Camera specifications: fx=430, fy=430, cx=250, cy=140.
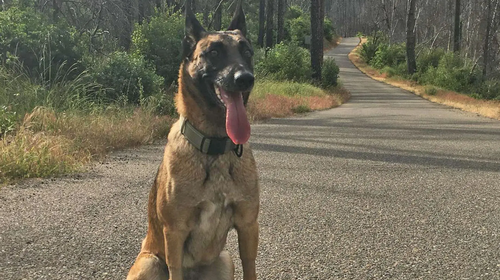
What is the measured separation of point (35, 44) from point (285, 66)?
14.5m

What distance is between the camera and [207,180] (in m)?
2.28

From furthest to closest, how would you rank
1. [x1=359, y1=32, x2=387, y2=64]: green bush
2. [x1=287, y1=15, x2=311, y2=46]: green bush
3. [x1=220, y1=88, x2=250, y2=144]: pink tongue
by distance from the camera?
[x1=359, y1=32, x2=387, y2=64]: green bush → [x1=287, y1=15, x2=311, y2=46]: green bush → [x1=220, y1=88, x2=250, y2=144]: pink tongue

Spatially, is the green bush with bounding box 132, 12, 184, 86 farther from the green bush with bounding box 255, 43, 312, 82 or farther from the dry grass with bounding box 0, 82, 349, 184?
the green bush with bounding box 255, 43, 312, 82

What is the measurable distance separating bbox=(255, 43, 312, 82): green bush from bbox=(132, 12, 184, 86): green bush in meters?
8.34

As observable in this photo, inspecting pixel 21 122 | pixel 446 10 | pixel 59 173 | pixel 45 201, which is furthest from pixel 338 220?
pixel 446 10

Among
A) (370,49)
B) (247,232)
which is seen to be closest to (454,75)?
(370,49)

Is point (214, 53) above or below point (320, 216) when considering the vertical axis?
above

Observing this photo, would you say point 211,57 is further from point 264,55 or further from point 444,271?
point 264,55

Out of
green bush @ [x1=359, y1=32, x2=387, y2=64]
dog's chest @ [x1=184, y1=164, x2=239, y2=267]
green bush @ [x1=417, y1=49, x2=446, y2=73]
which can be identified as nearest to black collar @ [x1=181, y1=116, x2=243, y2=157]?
dog's chest @ [x1=184, y1=164, x2=239, y2=267]

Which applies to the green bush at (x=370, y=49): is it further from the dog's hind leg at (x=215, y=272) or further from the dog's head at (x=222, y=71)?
the dog's hind leg at (x=215, y=272)

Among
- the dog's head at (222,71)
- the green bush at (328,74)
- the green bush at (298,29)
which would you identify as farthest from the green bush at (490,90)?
the green bush at (298,29)

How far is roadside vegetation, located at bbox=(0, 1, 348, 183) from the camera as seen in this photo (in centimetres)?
596

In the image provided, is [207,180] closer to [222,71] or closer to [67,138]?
[222,71]

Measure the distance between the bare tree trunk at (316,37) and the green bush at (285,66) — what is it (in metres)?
0.40
